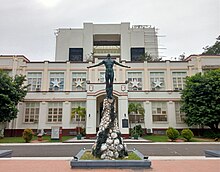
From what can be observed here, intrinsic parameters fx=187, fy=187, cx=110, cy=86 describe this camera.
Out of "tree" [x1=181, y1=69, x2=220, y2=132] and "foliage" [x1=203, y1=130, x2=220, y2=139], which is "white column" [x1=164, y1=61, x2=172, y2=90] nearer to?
"tree" [x1=181, y1=69, x2=220, y2=132]

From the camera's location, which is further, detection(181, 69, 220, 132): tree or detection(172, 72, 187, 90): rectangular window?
detection(172, 72, 187, 90): rectangular window

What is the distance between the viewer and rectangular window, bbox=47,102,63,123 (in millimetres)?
Result: 24047

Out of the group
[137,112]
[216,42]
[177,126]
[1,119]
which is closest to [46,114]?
[1,119]

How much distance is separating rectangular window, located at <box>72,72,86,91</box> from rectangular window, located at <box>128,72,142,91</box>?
21.3 feet

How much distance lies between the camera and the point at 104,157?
7.52 metres

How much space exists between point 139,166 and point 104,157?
148cm

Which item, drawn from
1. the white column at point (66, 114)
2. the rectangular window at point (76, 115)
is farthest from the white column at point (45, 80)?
the rectangular window at point (76, 115)

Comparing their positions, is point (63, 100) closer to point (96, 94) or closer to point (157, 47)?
point (96, 94)

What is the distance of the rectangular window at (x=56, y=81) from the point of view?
86.8 ft

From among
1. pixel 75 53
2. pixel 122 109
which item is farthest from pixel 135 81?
pixel 75 53

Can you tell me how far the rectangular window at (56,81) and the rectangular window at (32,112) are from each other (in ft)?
10.7

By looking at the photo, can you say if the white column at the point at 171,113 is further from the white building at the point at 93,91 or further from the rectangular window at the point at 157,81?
the rectangular window at the point at 157,81

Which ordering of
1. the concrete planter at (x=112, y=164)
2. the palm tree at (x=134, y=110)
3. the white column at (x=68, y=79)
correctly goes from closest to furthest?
the concrete planter at (x=112, y=164) → the palm tree at (x=134, y=110) → the white column at (x=68, y=79)

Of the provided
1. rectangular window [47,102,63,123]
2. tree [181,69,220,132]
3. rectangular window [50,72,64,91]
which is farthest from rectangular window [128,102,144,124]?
rectangular window [50,72,64,91]
